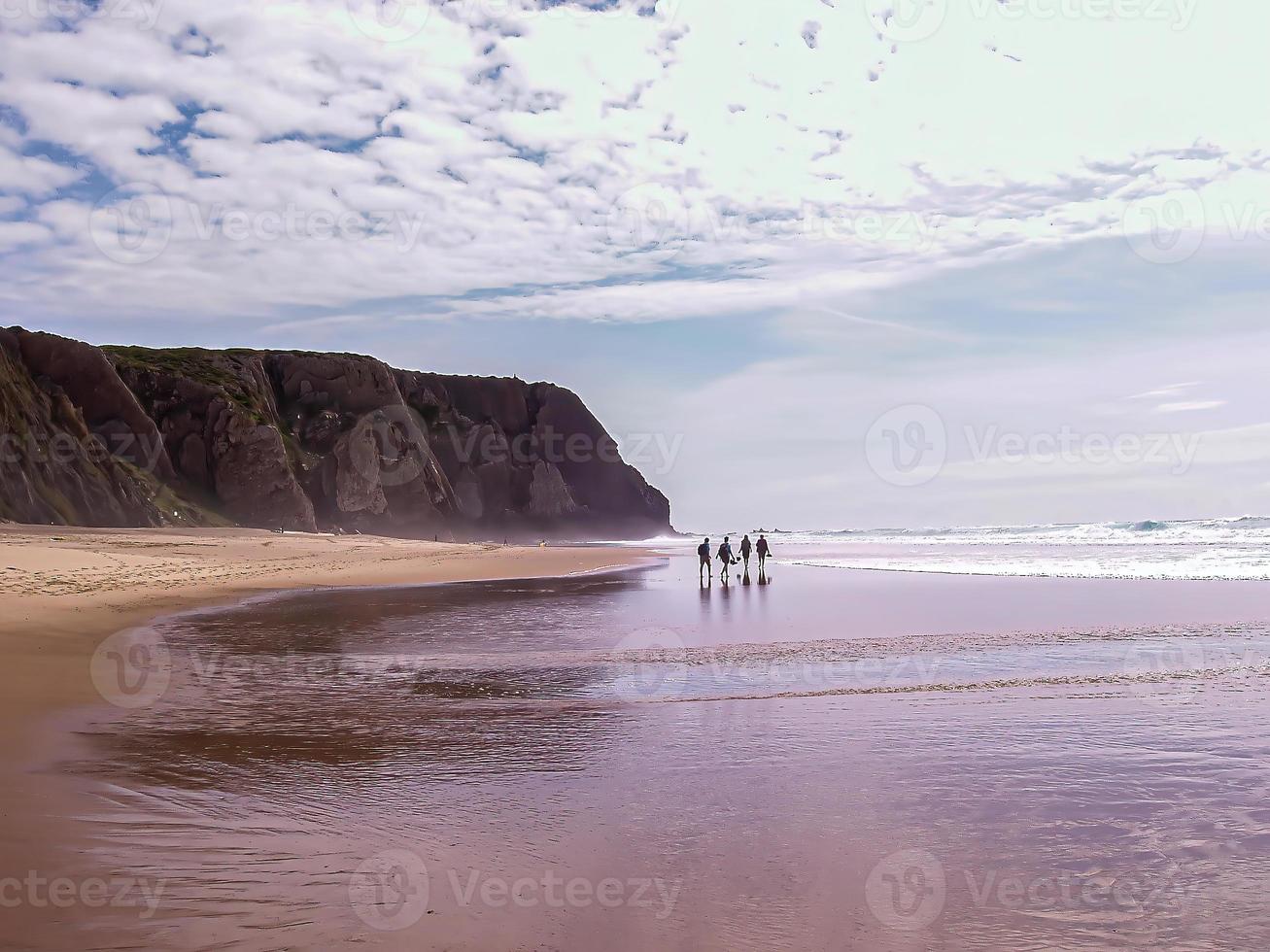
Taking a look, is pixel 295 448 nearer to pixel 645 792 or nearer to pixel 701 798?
pixel 645 792

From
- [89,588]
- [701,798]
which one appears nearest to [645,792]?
[701,798]

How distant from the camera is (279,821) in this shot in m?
5.58

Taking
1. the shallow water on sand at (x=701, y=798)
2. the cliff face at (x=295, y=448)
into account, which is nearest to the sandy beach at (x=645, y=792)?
the shallow water on sand at (x=701, y=798)

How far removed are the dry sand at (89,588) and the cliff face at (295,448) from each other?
14.1m

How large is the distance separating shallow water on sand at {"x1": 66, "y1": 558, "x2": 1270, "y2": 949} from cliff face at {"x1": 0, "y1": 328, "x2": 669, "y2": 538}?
5113cm

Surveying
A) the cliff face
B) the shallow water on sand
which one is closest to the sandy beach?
the shallow water on sand

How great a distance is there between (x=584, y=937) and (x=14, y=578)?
19.5 m

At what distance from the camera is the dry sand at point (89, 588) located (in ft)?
19.7

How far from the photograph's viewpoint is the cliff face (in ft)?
189

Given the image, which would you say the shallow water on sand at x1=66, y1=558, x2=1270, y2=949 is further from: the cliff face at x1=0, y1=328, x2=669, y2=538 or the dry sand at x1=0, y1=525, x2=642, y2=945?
the cliff face at x1=0, y1=328, x2=669, y2=538

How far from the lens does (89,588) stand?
20.0 m

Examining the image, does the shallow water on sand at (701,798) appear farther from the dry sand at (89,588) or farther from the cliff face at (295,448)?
the cliff face at (295,448)

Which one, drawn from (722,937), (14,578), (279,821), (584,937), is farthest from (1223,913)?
(14,578)

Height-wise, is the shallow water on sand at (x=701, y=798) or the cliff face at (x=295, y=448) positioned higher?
the cliff face at (x=295, y=448)
